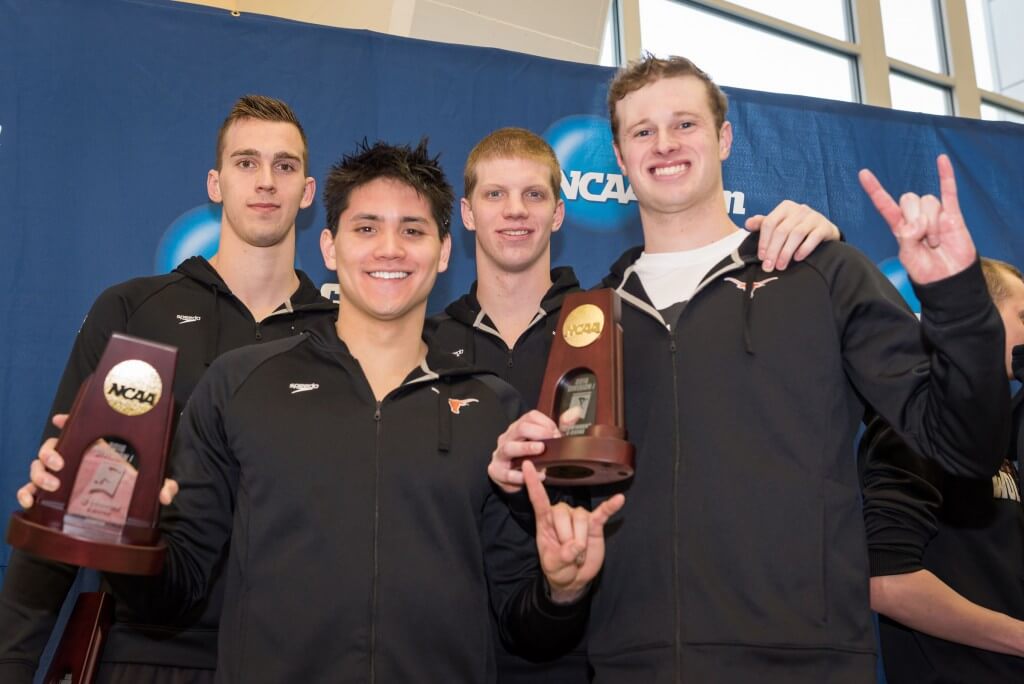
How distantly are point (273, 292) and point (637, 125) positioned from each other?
1217 mm

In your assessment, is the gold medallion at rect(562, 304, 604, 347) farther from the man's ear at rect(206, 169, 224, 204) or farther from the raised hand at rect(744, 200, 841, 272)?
the man's ear at rect(206, 169, 224, 204)

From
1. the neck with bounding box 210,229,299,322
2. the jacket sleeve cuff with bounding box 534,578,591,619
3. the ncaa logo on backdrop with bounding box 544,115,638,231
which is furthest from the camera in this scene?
the ncaa logo on backdrop with bounding box 544,115,638,231

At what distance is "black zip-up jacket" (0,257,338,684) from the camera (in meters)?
2.43

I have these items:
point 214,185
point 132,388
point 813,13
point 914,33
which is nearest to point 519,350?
point 214,185

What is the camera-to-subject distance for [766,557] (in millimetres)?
1942

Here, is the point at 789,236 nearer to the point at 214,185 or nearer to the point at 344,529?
the point at 344,529

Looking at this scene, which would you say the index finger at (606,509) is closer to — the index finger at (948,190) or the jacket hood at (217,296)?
the index finger at (948,190)

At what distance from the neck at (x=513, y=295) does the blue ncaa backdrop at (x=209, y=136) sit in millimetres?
704

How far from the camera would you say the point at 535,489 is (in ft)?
6.20

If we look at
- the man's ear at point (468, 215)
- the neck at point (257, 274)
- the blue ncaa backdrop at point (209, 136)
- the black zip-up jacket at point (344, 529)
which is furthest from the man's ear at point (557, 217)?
the black zip-up jacket at point (344, 529)

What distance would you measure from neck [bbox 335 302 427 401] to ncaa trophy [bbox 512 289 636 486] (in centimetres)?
33

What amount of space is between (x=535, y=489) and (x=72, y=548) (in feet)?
2.67

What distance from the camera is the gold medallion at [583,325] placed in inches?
82.0

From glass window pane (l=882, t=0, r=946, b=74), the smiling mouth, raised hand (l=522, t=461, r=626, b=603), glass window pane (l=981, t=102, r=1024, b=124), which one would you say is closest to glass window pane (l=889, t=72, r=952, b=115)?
glass window pane (l=882, t=0, r=946, b=74)
